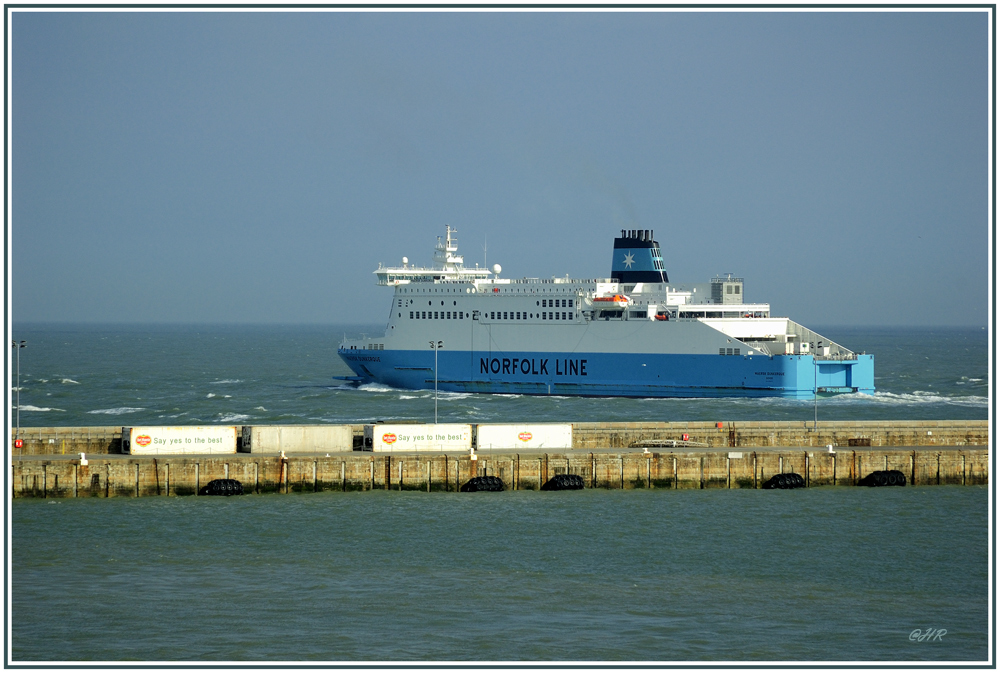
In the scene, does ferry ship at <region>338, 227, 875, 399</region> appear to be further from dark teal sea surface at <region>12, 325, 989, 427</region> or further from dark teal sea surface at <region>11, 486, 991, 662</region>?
dark teal sea surface at <region>11, 486, 991, 662</region>

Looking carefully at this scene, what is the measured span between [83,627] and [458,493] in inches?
486

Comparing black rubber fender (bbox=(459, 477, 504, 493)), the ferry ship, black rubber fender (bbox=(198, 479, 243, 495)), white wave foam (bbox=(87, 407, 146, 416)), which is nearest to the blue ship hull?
the ferry ship

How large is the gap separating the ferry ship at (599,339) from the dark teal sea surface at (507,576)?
1912 cm

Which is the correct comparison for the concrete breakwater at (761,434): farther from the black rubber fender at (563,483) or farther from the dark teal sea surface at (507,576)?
the dark teal sea surface at (507,576)

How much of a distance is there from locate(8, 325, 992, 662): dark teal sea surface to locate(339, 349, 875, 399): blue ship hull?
18106mm

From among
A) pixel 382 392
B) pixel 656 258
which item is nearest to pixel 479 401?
pixel 382 392

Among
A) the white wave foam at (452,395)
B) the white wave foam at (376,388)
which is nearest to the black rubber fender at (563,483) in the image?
the white wave foam at (452,395)

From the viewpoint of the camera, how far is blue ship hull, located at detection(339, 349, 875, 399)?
48.4 m

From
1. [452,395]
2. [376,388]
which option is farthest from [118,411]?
[452,395]

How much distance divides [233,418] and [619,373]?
16622 mm

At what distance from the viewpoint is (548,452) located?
3062 centimetres

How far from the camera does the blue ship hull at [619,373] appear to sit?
4841 centimetres

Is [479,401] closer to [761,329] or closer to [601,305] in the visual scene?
[601,305]

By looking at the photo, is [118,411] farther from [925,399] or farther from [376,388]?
[925,399]
